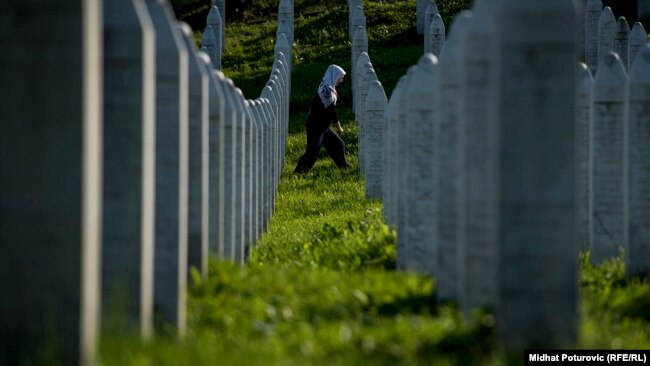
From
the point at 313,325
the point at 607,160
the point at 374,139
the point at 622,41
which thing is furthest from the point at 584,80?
the point at 622,41

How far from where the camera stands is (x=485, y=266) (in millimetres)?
8148

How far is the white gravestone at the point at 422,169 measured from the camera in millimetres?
10742

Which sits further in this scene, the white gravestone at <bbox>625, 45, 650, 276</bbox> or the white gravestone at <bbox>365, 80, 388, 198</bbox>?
the white gravestone at <bbox>365, 80, 388, 198</bbox>

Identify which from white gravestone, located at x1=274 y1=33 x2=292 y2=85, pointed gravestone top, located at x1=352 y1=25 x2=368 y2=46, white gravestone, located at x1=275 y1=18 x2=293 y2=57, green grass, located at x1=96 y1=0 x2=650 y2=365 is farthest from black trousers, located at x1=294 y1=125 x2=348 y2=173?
white gravestone, located at x1=275 y1=18 x2=293 y2=57

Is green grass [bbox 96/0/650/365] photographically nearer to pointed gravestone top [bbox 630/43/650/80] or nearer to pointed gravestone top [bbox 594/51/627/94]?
pointed gravestone top [bbox 594/51/627/94]

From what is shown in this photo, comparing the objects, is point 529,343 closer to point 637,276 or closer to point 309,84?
point 637,276

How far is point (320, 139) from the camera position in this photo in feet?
86.2

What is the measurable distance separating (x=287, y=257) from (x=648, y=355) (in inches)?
236

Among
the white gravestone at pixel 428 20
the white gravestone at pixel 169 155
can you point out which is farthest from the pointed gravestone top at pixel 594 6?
the white gravestone at pixel 169 155

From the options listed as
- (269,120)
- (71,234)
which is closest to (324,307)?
(71,234)

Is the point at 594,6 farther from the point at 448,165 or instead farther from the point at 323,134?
the point at 448,165

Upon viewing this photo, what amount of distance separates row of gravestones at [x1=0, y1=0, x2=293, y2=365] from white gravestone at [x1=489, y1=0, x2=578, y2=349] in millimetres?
1541

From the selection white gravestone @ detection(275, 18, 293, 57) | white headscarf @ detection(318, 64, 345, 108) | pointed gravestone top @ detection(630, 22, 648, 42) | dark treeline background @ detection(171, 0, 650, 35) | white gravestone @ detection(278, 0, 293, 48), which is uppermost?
dark treeline background @ detection(171, 0, 650, 35)

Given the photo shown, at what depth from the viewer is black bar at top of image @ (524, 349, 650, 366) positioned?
7.05 metres
